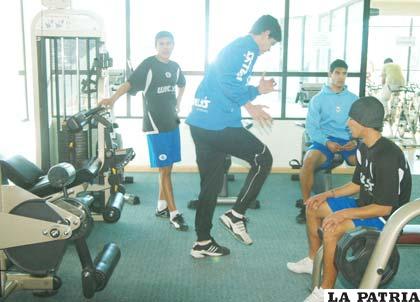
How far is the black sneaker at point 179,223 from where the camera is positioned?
4039mm

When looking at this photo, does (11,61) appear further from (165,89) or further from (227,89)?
(227,89)

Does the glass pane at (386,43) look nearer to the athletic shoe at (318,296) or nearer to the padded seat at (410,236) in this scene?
the padded seat at (410,236)

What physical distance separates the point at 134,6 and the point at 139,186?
83.7 inches

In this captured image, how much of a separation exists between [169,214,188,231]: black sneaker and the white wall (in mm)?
2291

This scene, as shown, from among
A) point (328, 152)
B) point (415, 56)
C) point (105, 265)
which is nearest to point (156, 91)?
point (328, 152)

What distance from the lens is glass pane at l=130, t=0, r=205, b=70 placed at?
6180mm

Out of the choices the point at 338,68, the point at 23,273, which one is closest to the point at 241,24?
the point at 338,68

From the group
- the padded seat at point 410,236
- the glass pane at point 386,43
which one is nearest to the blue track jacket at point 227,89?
the padded seat at point 410,236

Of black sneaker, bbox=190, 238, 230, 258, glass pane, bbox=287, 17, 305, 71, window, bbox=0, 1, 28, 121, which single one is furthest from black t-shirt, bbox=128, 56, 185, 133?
window, bbox=0, 1, 28, 121

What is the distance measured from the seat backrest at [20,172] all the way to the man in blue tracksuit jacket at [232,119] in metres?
0.98

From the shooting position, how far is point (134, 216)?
4.44 meters

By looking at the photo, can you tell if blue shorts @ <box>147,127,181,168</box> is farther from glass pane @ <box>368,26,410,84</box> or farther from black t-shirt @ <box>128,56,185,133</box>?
glass pane @ <box>368,26,410,84</box>

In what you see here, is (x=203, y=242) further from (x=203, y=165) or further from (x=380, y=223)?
(x=380, y=223)

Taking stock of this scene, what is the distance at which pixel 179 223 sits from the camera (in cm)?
407
